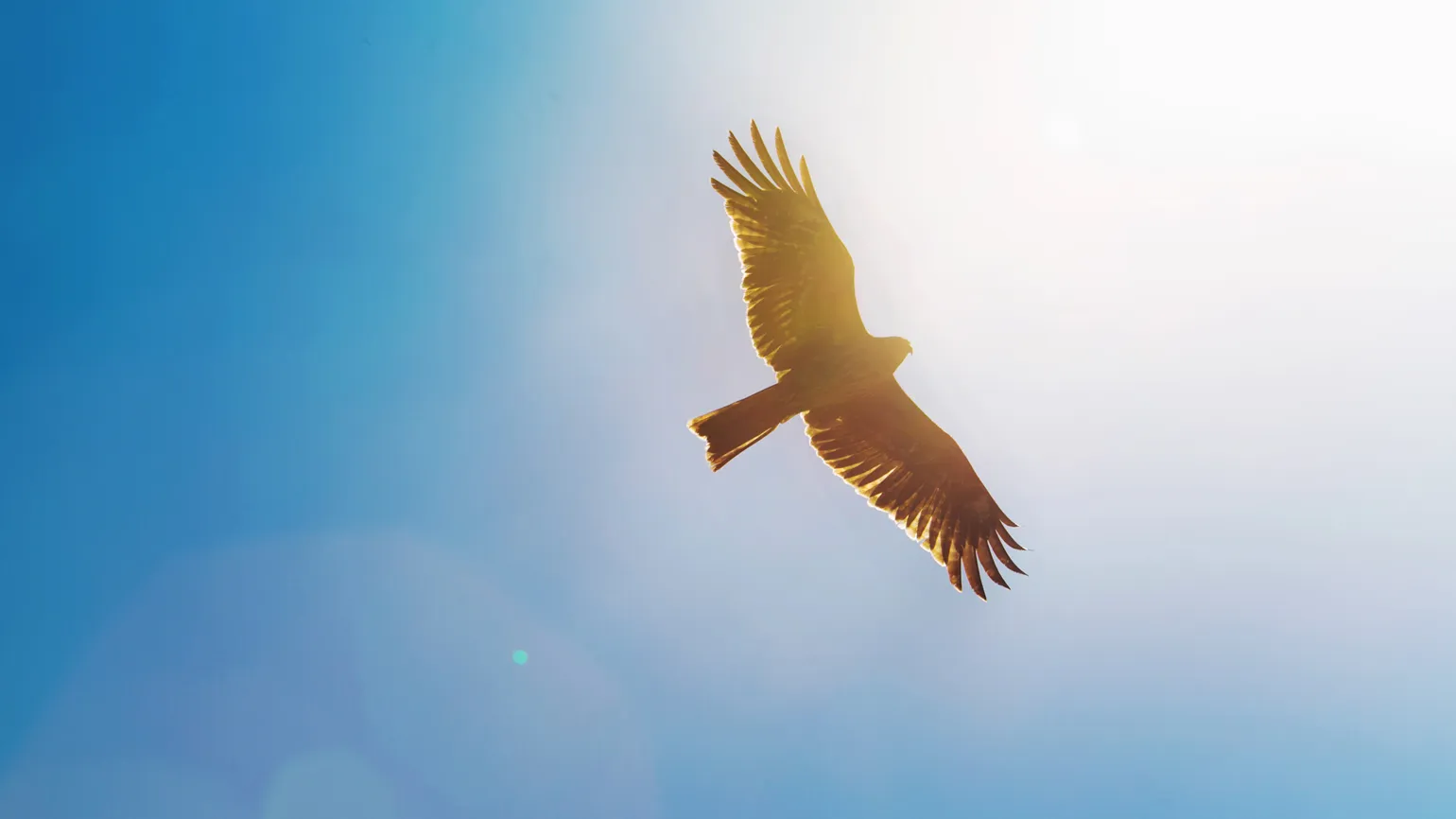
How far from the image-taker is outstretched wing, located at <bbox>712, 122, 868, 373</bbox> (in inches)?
343

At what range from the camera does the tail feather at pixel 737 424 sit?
8930 millimetres

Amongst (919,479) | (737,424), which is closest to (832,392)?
(737,424)

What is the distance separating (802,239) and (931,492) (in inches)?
154

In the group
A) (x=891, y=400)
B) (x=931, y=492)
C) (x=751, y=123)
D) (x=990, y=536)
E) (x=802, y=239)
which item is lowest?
(x=990, y=536)

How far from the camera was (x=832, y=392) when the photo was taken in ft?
32.1

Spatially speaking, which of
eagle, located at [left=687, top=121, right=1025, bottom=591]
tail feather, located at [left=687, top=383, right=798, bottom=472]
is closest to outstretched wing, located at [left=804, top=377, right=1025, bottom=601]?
eagle, located at [left=687, top=121, right=1025, bottom=591]

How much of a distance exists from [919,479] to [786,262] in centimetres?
355

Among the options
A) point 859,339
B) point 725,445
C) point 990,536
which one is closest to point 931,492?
point 990,536

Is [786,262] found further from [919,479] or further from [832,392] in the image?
[919,479]

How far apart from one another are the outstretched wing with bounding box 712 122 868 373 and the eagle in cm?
1

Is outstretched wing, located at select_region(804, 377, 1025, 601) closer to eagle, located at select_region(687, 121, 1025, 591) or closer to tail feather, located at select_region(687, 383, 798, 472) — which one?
eagle, located at select_region(687, 121, 1025, 591)

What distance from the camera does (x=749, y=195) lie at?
8828 mm

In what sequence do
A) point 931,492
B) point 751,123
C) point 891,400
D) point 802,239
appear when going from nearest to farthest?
point 751,123 → point 802,239 → point 891,400 → point 931,492

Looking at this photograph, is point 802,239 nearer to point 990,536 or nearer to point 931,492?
point 931,492
